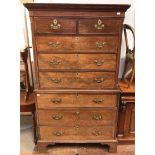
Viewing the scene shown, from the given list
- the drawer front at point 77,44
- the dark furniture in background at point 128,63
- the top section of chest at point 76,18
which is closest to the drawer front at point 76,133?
the dark furniture in background at point 128,63

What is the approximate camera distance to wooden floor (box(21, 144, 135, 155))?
231 cm

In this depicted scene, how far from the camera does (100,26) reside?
183 cm

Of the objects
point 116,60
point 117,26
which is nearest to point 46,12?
point 117,26

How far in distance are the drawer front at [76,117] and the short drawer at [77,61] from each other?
457 mm

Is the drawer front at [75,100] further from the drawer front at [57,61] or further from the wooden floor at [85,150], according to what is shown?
the wooden floor at [85,150]

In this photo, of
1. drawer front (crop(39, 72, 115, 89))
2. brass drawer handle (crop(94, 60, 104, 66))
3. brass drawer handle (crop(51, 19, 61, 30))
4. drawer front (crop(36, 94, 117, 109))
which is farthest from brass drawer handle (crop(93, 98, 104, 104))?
brass drawer handle (crop(51, 19, 61, 30))

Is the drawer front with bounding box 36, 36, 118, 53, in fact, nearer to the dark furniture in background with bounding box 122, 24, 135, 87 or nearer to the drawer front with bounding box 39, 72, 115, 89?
the drawer front with bounding box 39, 72, 115, 89

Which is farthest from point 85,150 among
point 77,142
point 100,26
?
point 100,26

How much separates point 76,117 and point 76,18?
973mm

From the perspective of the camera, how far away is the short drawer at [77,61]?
1.92 m

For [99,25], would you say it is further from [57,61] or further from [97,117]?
[97,117]

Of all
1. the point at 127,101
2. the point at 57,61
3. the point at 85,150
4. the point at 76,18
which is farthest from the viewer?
the point at 85,150
